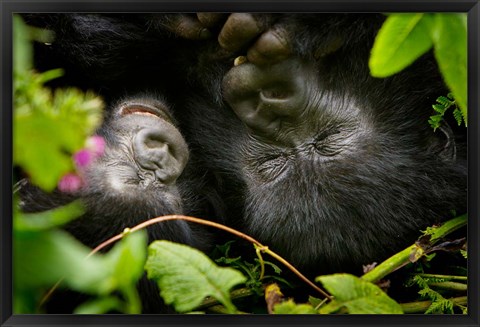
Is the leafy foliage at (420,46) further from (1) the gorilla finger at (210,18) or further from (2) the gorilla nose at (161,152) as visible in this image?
(2) the gorilla nose at (161,152)

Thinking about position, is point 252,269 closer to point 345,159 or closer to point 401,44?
point 345,159

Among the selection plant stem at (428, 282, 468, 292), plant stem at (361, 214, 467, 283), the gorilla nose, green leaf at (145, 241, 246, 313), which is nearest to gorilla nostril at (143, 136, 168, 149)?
the gorilla nose

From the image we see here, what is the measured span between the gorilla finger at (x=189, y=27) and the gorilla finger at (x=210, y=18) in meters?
0.05

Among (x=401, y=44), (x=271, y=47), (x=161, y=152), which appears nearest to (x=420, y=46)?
(x=401, y=44)

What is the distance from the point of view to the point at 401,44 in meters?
0.81

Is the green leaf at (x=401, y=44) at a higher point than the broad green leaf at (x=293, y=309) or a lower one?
higher

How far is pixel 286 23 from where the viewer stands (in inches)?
43.6

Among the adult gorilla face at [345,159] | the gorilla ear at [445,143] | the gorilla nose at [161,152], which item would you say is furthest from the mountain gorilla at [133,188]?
the gorilla ear at [445,143]

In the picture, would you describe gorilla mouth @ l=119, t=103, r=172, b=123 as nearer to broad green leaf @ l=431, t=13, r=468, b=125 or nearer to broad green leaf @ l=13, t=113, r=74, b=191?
broad green leaf @ l=431, t=13, r=468, b=125

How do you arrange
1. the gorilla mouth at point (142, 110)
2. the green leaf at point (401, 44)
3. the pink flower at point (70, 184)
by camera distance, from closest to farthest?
the green leaf at point (401, 44) < the pink flower at point (70, 184) < the gorilla mouth at point (142, 110)

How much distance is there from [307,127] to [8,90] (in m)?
0.55

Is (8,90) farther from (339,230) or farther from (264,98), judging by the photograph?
(339,230)

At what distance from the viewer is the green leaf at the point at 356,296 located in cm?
95

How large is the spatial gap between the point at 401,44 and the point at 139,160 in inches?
22.7
